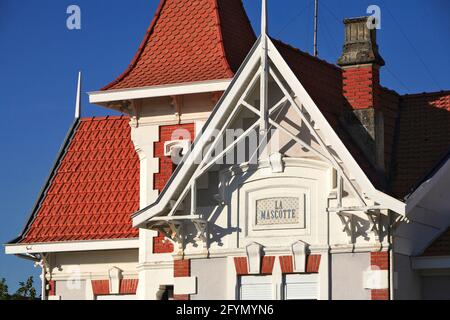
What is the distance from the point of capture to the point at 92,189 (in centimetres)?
3198

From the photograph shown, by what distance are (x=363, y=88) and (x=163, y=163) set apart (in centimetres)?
481

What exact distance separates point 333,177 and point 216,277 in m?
3.16

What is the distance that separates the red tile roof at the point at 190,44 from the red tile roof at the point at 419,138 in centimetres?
389

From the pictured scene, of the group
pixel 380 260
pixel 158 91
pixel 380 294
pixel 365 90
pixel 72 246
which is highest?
pixel 158 91

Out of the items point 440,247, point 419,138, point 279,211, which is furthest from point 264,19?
point 440,247

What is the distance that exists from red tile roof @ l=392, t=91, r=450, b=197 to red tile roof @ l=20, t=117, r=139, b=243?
648cm

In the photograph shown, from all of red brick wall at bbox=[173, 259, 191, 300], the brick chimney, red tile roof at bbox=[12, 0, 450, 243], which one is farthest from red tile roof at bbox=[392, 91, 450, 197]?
red brick wall at bbox=[173, 259, 191, 300]

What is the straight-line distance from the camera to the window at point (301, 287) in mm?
25812

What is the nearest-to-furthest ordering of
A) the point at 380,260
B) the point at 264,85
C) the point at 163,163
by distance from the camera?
the point at 380,260 → the point at 264,85 → the point at 163,163

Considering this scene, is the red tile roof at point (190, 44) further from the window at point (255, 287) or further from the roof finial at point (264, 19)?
the window at point (255, 287)

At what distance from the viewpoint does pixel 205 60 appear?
29.1 meters

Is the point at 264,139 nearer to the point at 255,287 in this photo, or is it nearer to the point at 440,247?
the point at 255,287
